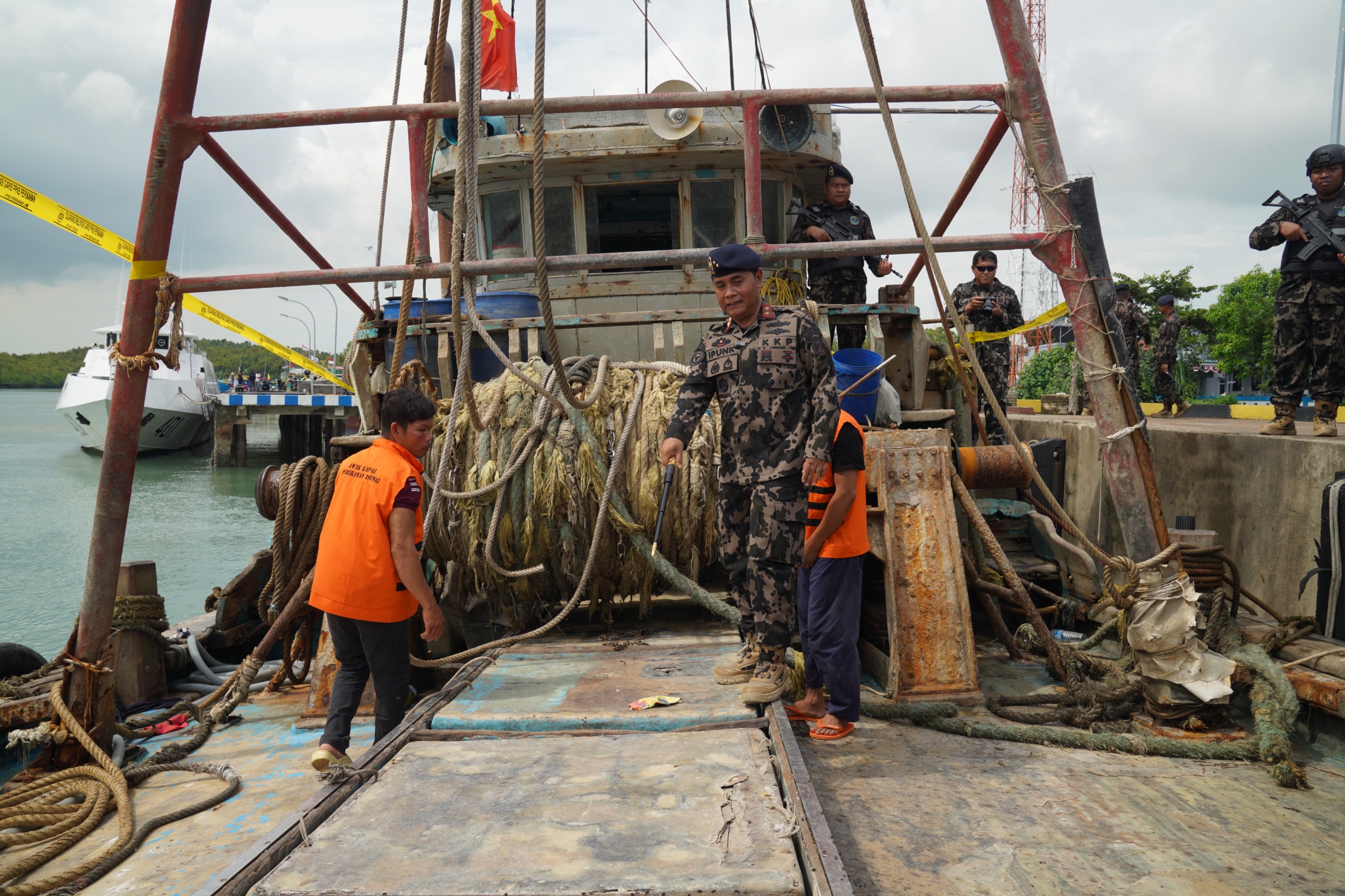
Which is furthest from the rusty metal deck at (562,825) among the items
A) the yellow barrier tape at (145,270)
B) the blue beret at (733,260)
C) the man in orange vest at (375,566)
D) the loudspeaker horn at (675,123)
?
the loudspeaker horn at (675,123)

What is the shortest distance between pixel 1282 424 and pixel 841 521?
446 centimetres

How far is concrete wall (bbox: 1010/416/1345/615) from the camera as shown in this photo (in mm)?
5555

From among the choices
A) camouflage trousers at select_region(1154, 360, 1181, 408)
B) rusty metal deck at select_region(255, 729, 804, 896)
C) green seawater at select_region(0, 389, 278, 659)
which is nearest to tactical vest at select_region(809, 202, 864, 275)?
rusty metal deck at select_region(255, 729, 804, 896)

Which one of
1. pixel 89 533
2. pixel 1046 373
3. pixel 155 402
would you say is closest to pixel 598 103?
pixel 89 533

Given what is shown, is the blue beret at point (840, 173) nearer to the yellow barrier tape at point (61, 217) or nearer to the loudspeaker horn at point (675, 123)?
the loudspeaker horn at point (675, 123)

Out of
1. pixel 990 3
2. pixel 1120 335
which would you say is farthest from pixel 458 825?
pixel 990 3

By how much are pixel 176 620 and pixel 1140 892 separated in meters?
12.3

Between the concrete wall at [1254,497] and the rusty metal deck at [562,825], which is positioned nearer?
the rusty metal deck at [562,825]

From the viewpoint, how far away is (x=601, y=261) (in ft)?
14.5

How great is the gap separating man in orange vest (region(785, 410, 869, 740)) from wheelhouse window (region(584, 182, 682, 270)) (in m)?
4.41

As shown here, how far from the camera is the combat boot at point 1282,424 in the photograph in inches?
242

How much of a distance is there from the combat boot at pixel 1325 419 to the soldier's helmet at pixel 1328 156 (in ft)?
5.14

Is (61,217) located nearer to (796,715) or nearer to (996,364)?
(796,715)

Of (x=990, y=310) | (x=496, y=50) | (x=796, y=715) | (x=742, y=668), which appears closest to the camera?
(x=796, y=715)
